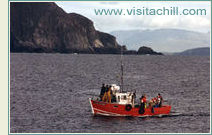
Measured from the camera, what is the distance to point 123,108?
50.2m

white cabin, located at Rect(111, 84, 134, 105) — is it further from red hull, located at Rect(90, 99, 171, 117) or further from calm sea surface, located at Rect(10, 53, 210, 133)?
calm sea surface, located at Rect(10, 53, 210, 133)

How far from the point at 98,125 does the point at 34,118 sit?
8.04 metres

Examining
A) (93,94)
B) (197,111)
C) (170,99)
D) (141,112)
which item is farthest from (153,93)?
(141,112)

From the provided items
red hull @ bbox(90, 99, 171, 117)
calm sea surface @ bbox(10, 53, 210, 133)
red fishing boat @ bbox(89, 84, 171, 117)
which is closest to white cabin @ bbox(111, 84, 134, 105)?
red fishing boat @ bbox(89, 84, 171, 117)

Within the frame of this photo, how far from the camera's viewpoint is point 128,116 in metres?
50.7

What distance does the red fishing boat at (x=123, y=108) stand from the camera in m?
50.2

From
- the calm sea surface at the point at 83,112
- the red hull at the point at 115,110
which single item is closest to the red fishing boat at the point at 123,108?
the red hull at the point at 115,110

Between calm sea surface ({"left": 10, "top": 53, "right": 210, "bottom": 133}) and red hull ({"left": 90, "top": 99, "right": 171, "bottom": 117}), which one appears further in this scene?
red hull ({"left": 90, "top": 99, "right": 171, "bottom": 117})

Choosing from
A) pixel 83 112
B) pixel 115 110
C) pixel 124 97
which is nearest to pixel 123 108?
pixel 115 110

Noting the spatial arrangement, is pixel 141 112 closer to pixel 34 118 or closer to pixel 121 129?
pixel 121 129

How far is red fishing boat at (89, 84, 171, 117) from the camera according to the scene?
5016cm

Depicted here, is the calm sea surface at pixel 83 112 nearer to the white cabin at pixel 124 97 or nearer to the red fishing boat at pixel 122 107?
the red fishing boat at pixel 122 107

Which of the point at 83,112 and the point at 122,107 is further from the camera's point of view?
the point at 83,112

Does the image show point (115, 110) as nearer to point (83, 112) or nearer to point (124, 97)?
point (124, 97)
